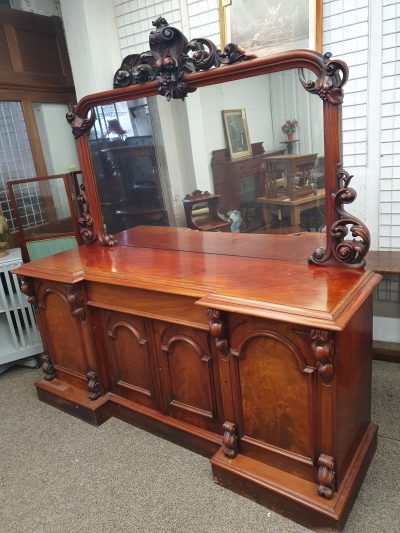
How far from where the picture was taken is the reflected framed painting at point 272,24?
2.52 metres

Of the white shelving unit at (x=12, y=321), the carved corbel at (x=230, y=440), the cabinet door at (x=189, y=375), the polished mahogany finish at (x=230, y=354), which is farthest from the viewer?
the white shelving unit at (x=12, y=321)

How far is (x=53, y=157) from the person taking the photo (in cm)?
373

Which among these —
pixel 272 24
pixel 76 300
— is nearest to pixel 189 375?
pixel 76 300

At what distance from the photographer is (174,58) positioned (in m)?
1.97

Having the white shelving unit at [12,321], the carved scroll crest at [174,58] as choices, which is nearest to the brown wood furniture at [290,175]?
the carved scroll crest at [174,58]

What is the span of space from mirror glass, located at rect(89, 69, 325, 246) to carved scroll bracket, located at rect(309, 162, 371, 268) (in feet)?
0.31

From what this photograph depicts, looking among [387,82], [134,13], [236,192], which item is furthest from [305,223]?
[134,13]

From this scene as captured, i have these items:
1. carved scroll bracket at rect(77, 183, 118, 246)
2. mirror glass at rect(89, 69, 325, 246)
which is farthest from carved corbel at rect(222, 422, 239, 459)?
carved scroll bracket at rect(77, 183, 118, 246)

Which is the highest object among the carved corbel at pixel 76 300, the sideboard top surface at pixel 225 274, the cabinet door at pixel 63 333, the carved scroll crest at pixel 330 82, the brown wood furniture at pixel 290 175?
the carved scroll crest at pixel 330 82

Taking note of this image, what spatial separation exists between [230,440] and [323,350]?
0.67m

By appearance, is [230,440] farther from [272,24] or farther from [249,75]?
[272,24]

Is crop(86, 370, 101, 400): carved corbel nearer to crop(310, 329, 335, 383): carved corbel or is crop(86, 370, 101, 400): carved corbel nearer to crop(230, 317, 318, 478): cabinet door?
crop(230, 317, 318, 478): cabinet door

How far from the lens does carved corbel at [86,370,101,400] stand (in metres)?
2.38

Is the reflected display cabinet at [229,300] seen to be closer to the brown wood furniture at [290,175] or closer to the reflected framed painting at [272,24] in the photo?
the brown wood furniture at [290,175]
